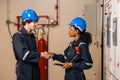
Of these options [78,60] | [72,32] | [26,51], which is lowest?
[78,60]

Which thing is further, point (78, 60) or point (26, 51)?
point (78, 60)

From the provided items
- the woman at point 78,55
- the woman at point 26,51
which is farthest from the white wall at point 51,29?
the woman at point 26,51

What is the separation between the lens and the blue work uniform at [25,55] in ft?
9.46

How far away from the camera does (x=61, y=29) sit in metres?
4.82

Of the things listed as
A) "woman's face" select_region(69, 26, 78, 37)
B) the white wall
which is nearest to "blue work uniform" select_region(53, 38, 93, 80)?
"woman's face" select_region(69, 26, 78, 37)

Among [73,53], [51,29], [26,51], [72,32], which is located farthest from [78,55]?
[51,29]

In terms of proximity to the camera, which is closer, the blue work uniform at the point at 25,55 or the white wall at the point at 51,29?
the blue work uniform at the point at 25,55

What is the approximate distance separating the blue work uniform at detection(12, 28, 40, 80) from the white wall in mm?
1744

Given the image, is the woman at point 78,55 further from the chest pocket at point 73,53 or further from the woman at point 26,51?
the woman at point 26,51

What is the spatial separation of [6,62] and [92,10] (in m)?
2.03

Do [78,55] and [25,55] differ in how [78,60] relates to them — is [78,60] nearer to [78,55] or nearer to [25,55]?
[78,55]

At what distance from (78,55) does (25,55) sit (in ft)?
2.23

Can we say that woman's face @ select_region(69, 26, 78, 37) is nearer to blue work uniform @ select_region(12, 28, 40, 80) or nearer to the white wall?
blue work uniform @ select_region(12, 28, 40, 80)

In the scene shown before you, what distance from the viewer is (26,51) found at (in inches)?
113
